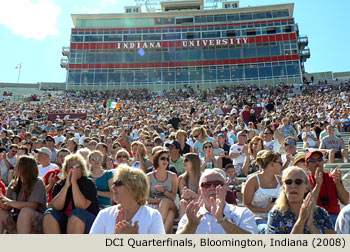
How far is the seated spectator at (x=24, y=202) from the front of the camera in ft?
12.4

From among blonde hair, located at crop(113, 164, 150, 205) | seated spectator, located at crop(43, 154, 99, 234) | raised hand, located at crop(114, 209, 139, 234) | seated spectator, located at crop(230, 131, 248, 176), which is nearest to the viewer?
raised hand, located at crop(114, 209, 139, 234)

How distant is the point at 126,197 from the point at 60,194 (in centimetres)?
137

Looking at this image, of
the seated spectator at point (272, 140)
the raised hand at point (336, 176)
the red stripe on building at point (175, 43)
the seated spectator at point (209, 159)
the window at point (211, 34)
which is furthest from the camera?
the window at point (211, 34)

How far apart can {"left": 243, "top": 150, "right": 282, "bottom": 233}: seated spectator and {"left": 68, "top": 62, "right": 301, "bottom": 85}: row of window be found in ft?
128

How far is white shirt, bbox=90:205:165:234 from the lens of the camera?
266cm

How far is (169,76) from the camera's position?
4316 centimetres

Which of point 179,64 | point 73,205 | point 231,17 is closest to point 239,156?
point 73,205

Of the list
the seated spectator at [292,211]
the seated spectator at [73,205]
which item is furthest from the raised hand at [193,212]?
the seated spectator at [73,205]

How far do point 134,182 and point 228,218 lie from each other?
3.11 ft

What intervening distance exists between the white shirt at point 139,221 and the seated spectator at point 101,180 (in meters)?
1.91

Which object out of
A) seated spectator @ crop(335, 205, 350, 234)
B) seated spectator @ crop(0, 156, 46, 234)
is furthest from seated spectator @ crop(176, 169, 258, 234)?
seated spectator @ crop(0, 156, 46, 234)

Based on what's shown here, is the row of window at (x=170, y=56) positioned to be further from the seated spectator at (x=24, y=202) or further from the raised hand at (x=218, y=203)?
the raised hand at (x=218, y=203)

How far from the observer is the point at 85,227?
Answer: 11.8ft

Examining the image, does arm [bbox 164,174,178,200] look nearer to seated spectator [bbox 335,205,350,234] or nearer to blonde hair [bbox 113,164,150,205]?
blonde hair [bbox 113,164,150,205]
